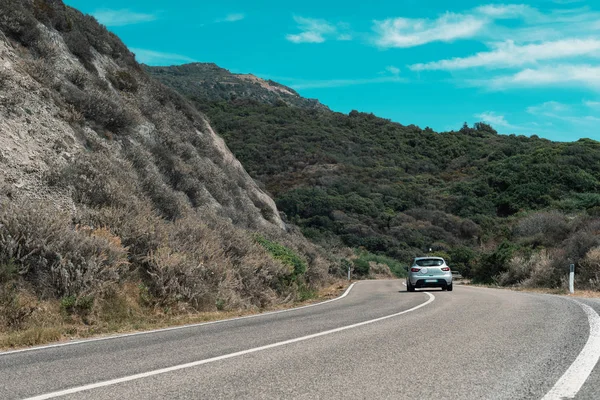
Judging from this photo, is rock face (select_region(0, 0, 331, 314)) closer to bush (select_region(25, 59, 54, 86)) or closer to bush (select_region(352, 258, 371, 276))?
bush (select_region(25, 59, 54, 86))

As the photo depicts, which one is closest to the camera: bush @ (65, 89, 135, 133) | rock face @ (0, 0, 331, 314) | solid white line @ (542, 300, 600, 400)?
solid white line @ (542, 300, 600, 400)

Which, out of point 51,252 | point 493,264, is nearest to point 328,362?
point 51,252

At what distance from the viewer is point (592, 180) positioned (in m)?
76.1

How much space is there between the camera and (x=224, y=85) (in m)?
157

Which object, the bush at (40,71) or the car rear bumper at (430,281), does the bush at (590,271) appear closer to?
the car rear bumper at (430,281)

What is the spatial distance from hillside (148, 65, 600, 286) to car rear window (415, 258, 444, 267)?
30.2 meters

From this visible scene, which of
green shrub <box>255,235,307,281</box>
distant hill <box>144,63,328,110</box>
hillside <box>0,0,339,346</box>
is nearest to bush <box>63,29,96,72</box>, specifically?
hillside <box>0,0,339,346</box>

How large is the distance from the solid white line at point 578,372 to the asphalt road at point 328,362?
2cm

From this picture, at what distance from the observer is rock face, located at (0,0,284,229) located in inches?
598

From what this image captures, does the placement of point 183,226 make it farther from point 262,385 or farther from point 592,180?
point 592,180

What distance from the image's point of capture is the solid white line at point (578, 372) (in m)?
4.56

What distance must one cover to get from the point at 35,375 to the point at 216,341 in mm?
2804

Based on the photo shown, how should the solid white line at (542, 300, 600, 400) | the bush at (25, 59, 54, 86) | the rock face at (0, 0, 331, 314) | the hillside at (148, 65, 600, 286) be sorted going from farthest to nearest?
the hillside at (148, 65, 600, 286)
the bush at (25, 59, 54, 86)
the rock face at (0, 0, 331, 314)
the solid white line at (542, 300, 600, 400)

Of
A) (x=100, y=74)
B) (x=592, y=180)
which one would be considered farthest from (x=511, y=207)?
(x=100, y=74)
